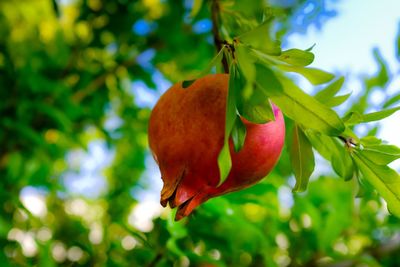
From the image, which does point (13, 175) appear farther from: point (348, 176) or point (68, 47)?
point (348, 176)

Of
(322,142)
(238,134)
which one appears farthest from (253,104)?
(322,142)

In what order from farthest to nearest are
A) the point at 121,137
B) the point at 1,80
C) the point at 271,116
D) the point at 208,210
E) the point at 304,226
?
the point at 121,137, the point at 1,80, the point at 304,226, the point at 208,210, the point at 271,116

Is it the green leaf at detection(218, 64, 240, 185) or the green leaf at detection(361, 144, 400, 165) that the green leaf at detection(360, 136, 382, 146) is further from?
the green leaf at detection(218, 64, 240, 185)

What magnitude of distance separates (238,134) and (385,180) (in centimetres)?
17

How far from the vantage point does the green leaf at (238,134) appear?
16.6 inches

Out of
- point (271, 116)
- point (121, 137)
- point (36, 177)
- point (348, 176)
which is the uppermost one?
point (271, 116)

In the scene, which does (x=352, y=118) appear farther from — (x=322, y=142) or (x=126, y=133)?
(x=126, y=133)

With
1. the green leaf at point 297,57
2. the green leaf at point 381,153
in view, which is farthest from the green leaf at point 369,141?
the green leaf at point 297,57

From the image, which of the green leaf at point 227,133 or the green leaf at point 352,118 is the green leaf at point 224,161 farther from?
the green leaf at point 352,118

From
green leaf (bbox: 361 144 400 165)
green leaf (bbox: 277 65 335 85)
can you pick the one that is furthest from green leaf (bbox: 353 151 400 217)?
green leaf (bbox: 277 65 335 85)

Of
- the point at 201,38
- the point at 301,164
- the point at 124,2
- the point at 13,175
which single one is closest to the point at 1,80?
the point at 13,175

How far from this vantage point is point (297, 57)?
44cm

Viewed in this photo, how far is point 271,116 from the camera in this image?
1.40 ft

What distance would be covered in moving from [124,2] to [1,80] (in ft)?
1.20
